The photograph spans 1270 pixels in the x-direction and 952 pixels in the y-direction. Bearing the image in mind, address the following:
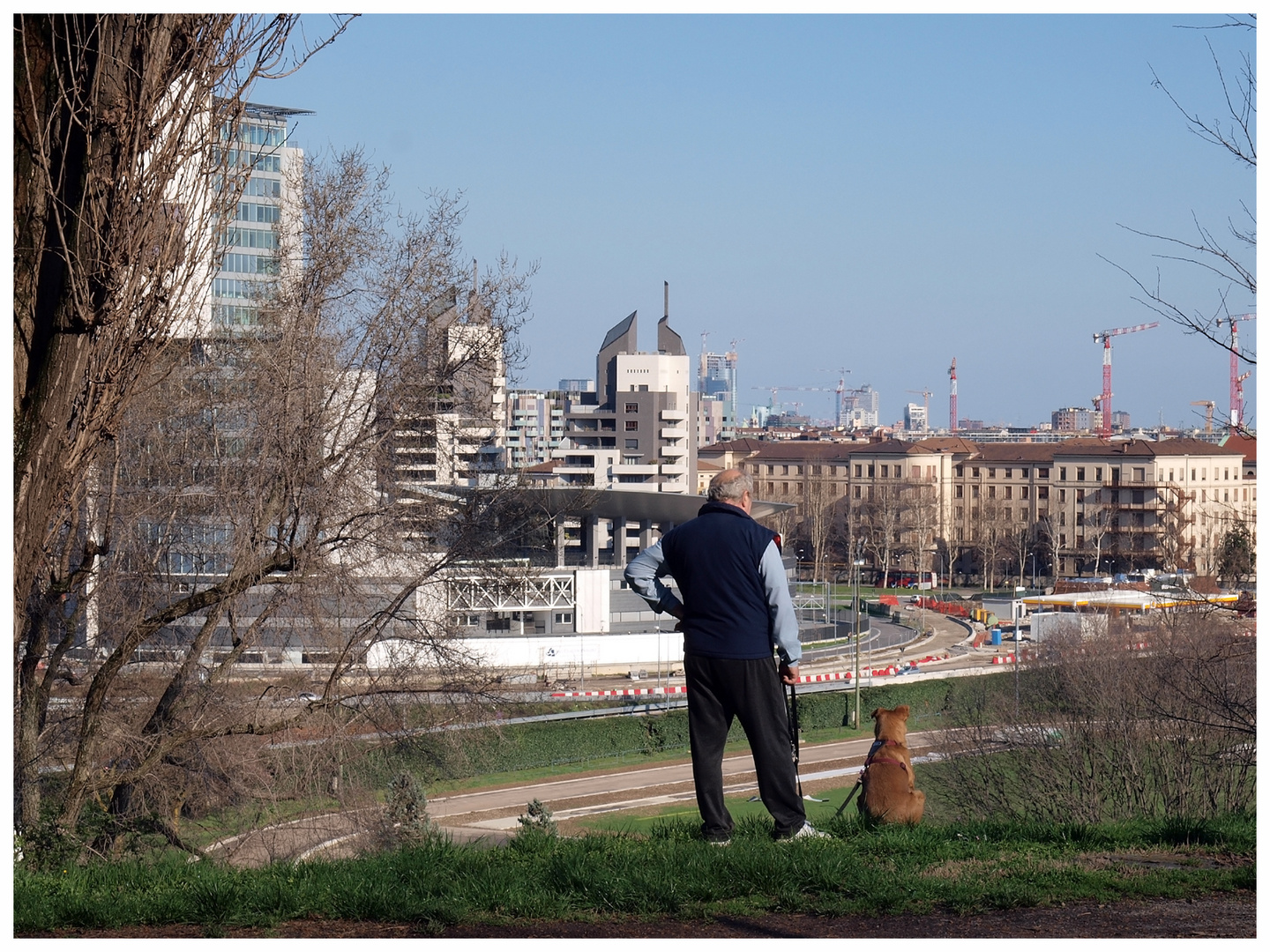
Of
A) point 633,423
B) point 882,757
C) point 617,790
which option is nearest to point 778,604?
point 882,757

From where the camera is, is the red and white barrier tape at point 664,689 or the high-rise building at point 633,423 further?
the high-rise building at point 633,423

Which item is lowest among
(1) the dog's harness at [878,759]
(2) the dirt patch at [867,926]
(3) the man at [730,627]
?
(2) the dirt patch at [867,926]

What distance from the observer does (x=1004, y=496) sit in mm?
105938

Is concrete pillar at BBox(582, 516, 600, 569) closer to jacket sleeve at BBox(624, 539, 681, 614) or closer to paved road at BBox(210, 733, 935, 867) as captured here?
paved road at BBox(210, 733, 935, 867)

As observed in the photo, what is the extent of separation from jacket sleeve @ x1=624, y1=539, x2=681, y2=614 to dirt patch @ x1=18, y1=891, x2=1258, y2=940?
→ 1590mm

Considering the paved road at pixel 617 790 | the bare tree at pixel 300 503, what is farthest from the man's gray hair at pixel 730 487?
the paved road at pixel 617 790

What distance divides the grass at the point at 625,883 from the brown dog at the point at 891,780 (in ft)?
1.50

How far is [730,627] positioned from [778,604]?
23 centimetres

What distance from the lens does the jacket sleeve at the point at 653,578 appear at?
584cm

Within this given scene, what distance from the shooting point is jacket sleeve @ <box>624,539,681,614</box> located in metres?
5.84

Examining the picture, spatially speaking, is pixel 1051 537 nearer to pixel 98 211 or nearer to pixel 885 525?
pixel 885 525

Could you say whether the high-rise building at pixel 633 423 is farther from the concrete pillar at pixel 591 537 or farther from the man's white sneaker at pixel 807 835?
the man's white sneaker at pixel 807 835

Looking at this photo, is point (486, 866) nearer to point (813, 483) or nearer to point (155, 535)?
point (155, 535)

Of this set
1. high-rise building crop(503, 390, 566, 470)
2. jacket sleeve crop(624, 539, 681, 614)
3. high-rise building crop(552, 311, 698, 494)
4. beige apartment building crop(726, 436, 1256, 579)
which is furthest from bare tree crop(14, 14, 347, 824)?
beige apartment building crop(726, 436, 1256, 579)
